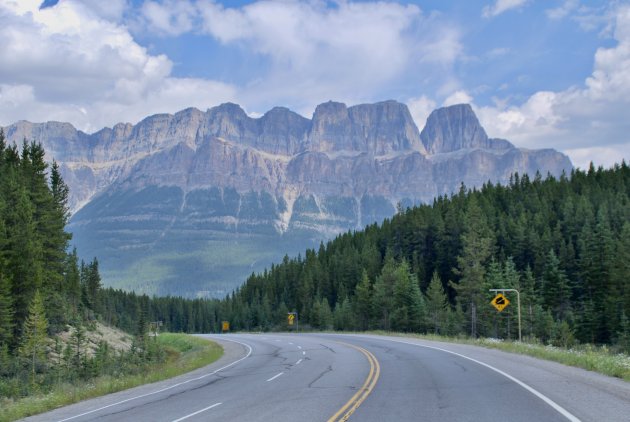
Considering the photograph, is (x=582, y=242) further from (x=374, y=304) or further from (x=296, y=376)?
(x=296, y=376)

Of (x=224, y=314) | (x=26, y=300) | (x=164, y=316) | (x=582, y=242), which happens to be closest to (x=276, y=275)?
(x=224, y=314)

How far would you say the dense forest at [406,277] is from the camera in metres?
41.6

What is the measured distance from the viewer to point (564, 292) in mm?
73188

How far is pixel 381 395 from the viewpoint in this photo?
1462 centimetres

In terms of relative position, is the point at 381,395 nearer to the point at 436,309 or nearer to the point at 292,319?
the point at 436,309

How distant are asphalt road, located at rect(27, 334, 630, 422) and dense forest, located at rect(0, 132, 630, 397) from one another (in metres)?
12.3

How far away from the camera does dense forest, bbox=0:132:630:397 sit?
41562 millimetres

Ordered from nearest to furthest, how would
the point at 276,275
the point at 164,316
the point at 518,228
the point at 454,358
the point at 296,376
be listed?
the point at 296,376
the point at 454,358
the point at 518,228
the point at 276,275
the point at 164,316

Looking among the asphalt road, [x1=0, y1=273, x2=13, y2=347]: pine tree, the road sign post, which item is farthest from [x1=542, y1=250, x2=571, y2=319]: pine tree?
[x1=0, y1=273, x2=13, y2=347]: pine tree

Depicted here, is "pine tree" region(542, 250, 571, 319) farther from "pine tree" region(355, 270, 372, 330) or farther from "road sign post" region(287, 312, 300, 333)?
"road sign post" region(287, 312, 300, 333)

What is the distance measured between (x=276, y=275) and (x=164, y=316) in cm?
4823

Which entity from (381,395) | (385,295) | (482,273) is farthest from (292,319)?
(381,395)

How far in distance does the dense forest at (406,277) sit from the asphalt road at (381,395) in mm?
12318

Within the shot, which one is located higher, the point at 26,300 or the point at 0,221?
the point at 0,221
